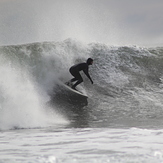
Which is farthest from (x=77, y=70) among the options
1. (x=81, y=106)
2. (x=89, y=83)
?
(x=89, y=83)

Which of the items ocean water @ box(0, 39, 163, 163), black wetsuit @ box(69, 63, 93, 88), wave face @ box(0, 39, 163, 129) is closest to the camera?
ocean water @ box(0, 39, 163, 163)

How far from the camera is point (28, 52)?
603 inches

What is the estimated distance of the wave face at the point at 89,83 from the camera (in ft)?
35.3

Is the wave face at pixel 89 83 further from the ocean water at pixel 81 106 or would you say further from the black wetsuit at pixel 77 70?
the black wetsuit at pixel 77 70

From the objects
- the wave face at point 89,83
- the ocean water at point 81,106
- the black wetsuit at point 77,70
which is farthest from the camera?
the black wetsuit at point 77,70

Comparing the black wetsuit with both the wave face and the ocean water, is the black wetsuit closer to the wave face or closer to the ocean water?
the ocean water

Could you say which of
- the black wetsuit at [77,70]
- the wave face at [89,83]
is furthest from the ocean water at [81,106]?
the black wetsuit at [77,70]

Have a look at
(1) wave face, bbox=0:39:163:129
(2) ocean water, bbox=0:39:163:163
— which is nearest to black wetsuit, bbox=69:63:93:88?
(2) ocean water, bbox=0:39:163:163

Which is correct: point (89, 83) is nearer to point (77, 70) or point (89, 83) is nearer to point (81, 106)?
point (77, 70)

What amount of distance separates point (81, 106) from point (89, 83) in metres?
2.09

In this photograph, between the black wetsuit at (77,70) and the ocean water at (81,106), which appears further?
the black wetsuit at (77,70)

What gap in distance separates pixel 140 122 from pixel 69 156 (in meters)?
4.53

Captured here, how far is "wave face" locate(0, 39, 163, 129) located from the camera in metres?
10.8

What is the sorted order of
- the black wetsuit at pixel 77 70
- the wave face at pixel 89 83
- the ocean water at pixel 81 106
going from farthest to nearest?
the black wetsuit at pixel 77 70 → the wave face at pixel 89 83 → the ocean water at pixel 81 106
